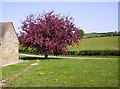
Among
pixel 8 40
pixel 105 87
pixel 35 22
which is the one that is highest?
pixel 35 22

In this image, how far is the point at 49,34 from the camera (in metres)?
45.4

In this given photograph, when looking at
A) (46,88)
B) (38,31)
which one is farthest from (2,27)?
(46,88)

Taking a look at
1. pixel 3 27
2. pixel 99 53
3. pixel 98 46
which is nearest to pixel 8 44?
pixel 3 27

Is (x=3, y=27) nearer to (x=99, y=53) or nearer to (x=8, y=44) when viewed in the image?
(x=8, y=44)

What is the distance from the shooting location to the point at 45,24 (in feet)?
151

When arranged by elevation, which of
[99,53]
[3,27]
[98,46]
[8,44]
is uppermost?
[3,27]

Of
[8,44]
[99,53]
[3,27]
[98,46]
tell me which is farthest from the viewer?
[98,46]

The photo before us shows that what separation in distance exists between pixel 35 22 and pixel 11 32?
671cm

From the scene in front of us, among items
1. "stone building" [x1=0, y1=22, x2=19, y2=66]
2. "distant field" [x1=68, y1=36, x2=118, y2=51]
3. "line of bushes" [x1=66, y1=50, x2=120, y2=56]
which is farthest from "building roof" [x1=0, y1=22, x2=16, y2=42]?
"distant field" [x1=68, y1=36, x2=118, y2=51]

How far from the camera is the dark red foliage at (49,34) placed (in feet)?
147

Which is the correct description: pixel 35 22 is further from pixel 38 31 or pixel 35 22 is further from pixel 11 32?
pixel 11 32

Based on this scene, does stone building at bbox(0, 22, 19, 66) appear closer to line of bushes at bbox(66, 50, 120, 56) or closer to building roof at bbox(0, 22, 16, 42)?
building roof at bbox(0, 22, 16, 42)

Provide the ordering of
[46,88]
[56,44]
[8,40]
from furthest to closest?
[56,44], [8,40], [46,88]

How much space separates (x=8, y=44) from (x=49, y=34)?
8.12m
